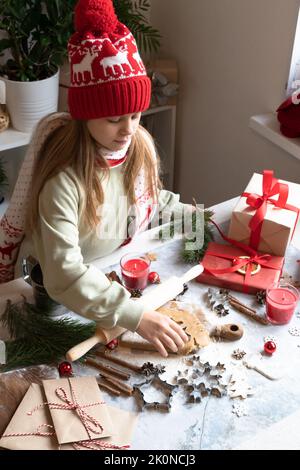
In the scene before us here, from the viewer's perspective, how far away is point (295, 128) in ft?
A: 5.85

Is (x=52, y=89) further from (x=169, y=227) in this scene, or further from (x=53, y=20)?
(x=169, y=227)

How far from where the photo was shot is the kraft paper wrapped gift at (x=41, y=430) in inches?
38.3

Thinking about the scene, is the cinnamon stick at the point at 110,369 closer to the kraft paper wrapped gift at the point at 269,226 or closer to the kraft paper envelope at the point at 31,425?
the kraft paper envelope at the point at 31,425

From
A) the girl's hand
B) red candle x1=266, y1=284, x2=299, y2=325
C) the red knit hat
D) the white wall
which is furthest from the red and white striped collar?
the white wall

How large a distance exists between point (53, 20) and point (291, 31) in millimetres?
748

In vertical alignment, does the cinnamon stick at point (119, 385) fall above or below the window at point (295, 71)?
below

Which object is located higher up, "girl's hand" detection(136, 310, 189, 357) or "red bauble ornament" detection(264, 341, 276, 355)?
"girl's hand" detection(136, 310, 189, 357)

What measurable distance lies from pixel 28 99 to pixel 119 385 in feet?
3.90

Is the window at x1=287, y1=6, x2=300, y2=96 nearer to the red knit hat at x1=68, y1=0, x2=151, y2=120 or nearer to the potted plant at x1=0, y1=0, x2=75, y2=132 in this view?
the potted plant at x1=0, y1=0, x2=75, y2=132

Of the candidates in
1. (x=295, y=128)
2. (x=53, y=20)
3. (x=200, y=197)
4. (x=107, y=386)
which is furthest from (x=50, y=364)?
(x=200, y=197)

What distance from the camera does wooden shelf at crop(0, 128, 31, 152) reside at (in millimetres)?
1980

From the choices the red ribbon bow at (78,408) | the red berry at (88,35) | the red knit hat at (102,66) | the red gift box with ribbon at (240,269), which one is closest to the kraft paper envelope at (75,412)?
the red ribbon bow at (78,408)

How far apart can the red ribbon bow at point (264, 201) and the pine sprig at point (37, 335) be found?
451 mm

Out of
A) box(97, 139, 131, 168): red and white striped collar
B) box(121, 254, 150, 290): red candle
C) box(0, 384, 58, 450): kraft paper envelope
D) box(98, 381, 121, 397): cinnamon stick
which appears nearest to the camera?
box(0, 384, 58, 450): kraft paper envelope
